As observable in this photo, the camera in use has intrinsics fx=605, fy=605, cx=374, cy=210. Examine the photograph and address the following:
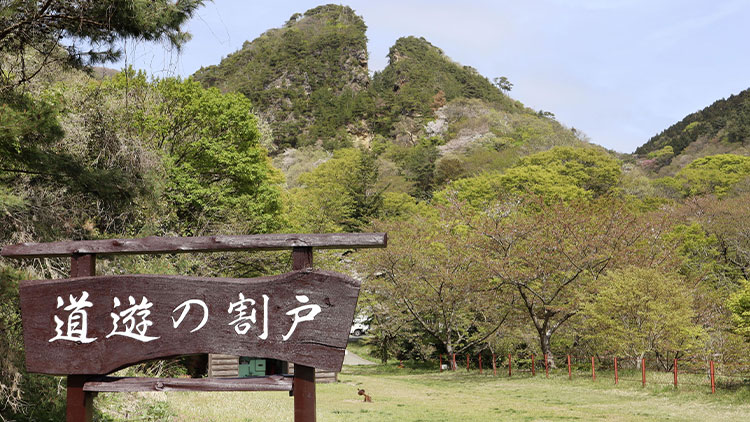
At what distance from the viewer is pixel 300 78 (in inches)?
3787

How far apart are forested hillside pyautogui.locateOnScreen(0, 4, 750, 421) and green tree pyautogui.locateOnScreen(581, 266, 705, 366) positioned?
59mm

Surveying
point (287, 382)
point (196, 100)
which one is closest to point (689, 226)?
point (196, 100)

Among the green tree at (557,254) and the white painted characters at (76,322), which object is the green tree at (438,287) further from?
the white painted characters at (76,322)

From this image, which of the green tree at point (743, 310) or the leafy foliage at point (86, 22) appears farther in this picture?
the green tree at point (743, 310)

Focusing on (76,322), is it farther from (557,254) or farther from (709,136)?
(709,136)

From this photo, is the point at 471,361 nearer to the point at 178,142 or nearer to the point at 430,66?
the point at 178,142

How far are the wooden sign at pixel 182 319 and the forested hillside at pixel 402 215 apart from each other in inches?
86.9

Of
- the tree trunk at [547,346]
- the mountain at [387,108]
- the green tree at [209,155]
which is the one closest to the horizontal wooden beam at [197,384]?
the green tree at [209,155]

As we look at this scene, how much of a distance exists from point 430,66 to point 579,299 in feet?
281

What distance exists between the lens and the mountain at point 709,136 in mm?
52500

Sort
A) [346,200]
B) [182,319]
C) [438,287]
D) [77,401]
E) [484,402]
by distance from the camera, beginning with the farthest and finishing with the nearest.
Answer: [346,200] < [438,287] < [484,402] < [77,401] < [182,319]

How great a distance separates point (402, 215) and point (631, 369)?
22660 mm

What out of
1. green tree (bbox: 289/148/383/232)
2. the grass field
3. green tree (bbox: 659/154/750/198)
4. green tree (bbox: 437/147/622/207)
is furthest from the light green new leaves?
green tree (bbox: 659/154/750/198)

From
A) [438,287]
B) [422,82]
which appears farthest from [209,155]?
[422,82]
